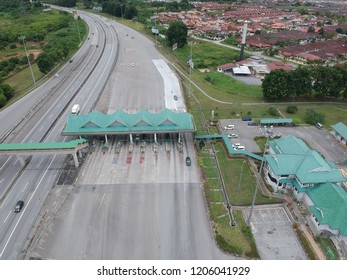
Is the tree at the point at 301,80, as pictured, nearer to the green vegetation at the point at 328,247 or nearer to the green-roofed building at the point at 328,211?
the green-roofed building at the point at 328,211

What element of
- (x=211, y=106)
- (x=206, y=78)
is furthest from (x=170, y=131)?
(x=206, y=78)

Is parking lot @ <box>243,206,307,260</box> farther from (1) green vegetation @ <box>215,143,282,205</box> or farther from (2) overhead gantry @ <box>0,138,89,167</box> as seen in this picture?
A: (2) overhead gantry @ <box>0,138,89,167</box>

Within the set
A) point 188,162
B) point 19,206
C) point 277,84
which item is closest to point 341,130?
point 277,84

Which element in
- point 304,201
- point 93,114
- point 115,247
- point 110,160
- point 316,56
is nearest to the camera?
point 115,247

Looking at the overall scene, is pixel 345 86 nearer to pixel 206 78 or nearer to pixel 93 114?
pixel 206 78

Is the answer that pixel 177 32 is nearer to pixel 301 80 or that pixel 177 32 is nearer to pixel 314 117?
pixel 301 80

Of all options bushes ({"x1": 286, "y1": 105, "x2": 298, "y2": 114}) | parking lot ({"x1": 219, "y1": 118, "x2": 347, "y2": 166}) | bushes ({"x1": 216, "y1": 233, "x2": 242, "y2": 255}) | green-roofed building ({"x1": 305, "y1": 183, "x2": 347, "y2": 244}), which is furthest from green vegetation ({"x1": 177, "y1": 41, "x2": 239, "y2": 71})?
bushes ({"x1": 216, "y1": 233, "x2": 242, "y2": 255})
